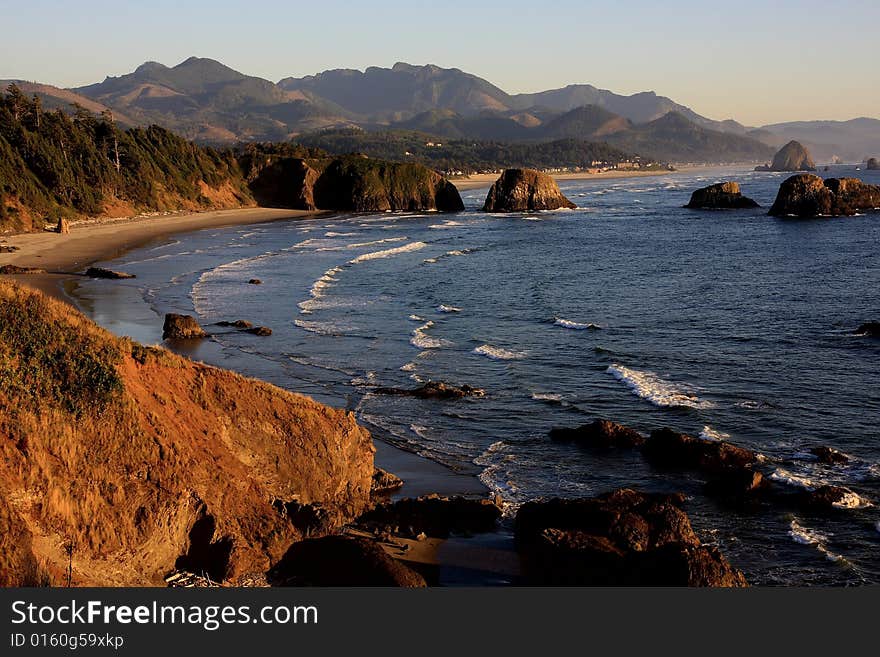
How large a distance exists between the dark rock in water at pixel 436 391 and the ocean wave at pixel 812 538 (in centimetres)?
1190

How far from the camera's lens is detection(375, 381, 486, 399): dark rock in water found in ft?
88.9

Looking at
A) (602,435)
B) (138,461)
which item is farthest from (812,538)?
(138,461)

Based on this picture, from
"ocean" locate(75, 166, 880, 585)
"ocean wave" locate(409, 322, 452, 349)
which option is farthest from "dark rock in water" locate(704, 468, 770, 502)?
"ocean wave" locate(409, 322, 452, 349)

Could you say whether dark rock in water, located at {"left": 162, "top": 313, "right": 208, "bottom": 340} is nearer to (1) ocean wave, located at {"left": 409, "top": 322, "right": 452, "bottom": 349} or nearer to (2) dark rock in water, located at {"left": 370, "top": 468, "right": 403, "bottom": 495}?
(1) ocean wave, located at {"left": 409, "top": 322, "right": 452, "bottom": 349}

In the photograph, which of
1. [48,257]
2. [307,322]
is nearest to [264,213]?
[48,257]

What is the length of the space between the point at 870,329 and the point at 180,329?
28493 mm

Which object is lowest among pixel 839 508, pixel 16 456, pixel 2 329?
pixel 839 508

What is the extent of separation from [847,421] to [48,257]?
187 ft

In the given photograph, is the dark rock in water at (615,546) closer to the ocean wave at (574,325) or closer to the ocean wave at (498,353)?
the ocean wave at (498,353)

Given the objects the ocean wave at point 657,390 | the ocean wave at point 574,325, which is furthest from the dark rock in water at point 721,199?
the ocean wave at point 657,390

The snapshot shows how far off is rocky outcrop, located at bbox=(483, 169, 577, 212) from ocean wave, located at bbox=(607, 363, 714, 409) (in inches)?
3899

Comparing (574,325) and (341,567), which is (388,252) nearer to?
(574,325)

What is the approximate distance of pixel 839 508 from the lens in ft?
59.3

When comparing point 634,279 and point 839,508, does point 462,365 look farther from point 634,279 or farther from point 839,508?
point 634,279
